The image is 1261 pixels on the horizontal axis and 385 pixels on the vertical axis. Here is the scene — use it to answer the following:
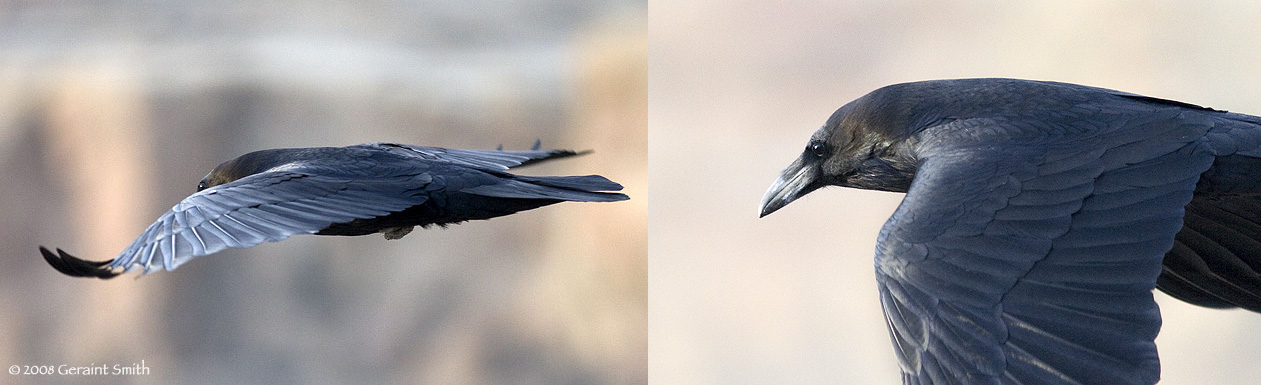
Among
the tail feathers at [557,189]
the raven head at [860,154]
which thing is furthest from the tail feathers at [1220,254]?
the tail feathers at [557,189]

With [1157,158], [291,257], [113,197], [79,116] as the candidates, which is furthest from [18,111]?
[1157,158]

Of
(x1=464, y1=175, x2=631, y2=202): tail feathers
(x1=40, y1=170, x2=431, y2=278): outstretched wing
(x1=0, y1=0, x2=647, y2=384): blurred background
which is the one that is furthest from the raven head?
(x1=0, y1=0, x2=647, y2=384): blurred background

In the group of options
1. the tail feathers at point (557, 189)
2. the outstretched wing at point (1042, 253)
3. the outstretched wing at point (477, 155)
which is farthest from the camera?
the outstretched wing at point (477, 155)

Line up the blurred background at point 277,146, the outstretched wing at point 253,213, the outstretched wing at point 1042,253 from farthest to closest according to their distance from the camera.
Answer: the blurred background at point 277,146
the outstretched wing at point 253,213
the outstretched wing at point 1042,253

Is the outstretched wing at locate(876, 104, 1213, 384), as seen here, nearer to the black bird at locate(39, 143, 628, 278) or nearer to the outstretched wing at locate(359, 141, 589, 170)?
the black bird at locate(39, 143, 628, 278)

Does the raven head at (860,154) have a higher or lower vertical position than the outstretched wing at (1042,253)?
higher

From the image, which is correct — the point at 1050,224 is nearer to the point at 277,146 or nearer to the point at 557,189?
the point at 557,189

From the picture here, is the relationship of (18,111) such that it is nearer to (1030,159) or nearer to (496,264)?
(496,264)

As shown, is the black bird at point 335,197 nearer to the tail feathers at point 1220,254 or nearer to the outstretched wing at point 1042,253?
the outstretched wing at point 1042,253
